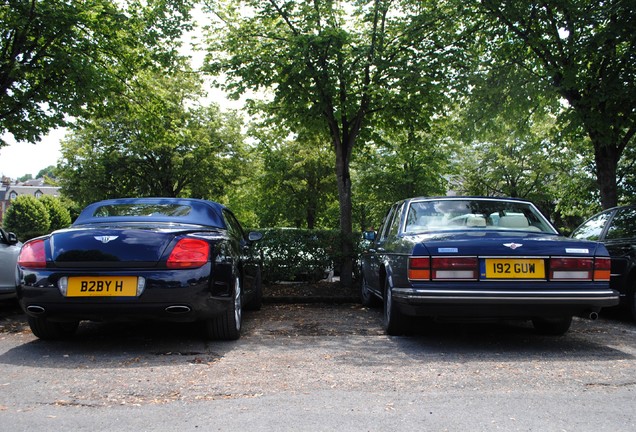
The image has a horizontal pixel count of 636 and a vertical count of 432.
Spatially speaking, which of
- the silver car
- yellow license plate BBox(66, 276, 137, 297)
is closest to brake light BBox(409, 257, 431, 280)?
yellow license plate BBox(66, 276, 137, 297)

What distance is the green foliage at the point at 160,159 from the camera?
29.8 metres

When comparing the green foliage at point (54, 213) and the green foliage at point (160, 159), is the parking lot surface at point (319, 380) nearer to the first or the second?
the green foliage at point (160, 159)

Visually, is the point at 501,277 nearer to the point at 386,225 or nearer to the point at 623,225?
the point at 386,225

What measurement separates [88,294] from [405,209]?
143 inches

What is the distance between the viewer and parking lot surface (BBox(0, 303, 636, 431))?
10.3 feet

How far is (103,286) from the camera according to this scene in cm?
485

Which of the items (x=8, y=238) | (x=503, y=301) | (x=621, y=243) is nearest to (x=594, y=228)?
(x=621, y=243)

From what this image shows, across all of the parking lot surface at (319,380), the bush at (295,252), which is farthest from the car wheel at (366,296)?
the parking lot surface at (319,380)

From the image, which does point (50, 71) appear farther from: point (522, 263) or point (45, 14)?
point (522, 263)

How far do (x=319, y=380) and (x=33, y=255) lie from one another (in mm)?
2907

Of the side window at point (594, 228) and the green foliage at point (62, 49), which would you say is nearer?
the side window at point (594, 228)

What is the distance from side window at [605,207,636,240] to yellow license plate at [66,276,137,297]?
6.39 metres

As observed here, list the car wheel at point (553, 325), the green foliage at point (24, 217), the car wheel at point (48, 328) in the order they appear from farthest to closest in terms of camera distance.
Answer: the green foliage at point (24, 217), the car wheel at point (553, 325), the car wheel at point (48, 328)

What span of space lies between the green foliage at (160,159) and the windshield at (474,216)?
23.8 m
